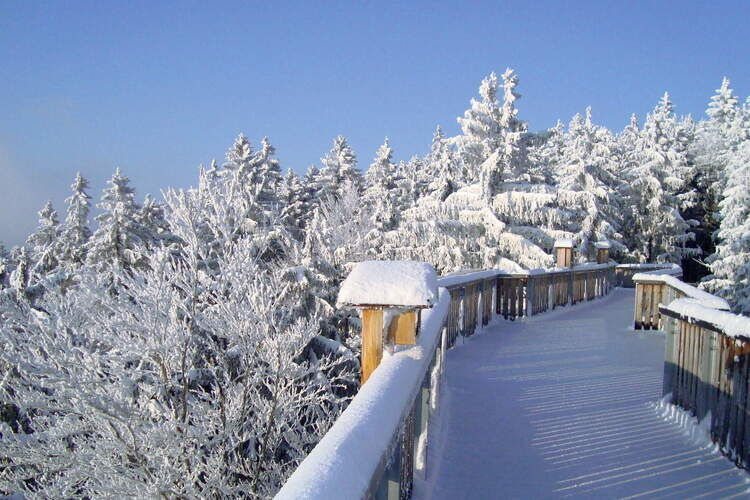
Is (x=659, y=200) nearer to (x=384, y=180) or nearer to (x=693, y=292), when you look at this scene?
(x=384, y=180)

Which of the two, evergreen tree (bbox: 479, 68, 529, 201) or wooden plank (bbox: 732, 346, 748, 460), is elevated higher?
evergreen tree (bbox: 479, 68, 529, 201)

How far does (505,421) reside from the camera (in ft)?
16.8

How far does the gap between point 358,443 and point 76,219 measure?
29595 millimetres

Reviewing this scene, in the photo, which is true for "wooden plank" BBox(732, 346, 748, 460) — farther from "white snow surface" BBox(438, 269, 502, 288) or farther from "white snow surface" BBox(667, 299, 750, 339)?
"white snow surface" BBox(438, 269, 502, 288)

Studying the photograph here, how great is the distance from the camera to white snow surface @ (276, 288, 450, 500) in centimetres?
129

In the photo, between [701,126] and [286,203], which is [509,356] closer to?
[286,203]

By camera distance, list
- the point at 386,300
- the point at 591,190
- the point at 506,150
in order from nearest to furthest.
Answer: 1. the point at 386,300
2. the point at 506,150
3. the point at 591,190

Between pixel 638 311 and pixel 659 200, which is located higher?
pixel 659 200

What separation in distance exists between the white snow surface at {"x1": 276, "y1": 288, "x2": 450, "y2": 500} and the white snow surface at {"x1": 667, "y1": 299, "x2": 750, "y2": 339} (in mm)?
2600

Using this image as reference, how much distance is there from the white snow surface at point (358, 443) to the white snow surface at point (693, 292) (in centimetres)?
412

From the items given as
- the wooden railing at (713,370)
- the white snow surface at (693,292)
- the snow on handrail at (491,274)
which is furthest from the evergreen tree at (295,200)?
the wooden railing at (713,370)

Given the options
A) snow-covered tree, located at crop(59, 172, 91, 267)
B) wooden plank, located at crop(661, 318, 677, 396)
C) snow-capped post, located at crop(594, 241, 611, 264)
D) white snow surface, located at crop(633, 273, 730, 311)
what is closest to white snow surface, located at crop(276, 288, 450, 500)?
wooden plank, located at crop(661, 318, 677, 396)

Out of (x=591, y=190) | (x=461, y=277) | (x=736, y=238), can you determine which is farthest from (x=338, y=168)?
(x=461, y=277)

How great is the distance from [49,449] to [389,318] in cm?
683
